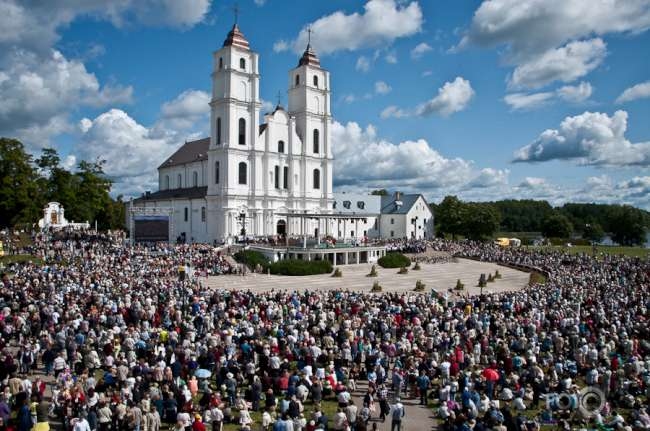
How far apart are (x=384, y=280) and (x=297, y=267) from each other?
613cm

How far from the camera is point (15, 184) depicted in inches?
1770

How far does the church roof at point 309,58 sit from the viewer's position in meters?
59.1

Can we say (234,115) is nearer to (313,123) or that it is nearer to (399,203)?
(313,123)

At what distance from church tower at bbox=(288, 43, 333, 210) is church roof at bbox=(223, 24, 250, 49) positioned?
7.45 meters

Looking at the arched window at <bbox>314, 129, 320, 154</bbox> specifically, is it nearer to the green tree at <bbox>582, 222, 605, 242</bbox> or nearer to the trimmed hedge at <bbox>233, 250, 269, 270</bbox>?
the trimmed hedge at <bbox>233, 250, 269, 270</bbox>

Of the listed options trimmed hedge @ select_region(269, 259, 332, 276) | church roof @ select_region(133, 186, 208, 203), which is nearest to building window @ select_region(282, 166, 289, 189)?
church roof @ select_region(133, 186, 208, 203)

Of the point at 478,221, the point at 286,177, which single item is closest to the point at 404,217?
the point at 478,221

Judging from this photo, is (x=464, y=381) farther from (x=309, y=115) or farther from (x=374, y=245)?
(x=309, y=115)

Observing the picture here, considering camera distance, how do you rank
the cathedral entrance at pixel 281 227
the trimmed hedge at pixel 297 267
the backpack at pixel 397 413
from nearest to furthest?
1. the backpack at pixel 397 413
2. the trimmed hedge at pixel 297 267
3. the cathedral entrance at pixel 281 227

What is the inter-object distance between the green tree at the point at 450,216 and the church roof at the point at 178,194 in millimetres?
33255

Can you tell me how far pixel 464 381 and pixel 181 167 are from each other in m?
55.3

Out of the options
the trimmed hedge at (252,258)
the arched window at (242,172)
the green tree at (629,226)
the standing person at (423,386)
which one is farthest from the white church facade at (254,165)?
the green tree at (629,226)

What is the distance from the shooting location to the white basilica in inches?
A: 2047

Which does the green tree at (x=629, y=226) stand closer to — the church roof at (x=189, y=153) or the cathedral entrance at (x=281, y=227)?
the cathedral entrance at (x=281, y=227)
